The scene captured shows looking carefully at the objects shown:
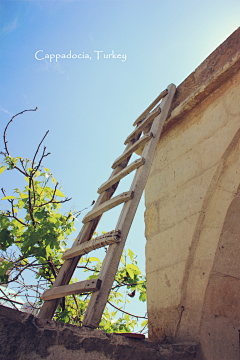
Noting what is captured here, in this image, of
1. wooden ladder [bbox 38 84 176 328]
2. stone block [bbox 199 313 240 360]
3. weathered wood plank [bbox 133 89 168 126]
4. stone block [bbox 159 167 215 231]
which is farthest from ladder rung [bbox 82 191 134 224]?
weathered wood plank [bbox 133 89 168 126]

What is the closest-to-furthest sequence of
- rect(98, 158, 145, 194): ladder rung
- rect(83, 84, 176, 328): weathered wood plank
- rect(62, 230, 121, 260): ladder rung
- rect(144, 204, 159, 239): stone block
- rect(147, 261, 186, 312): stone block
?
1. rect(83, 84, 176, 328): weathered wood plank
2. rect(62, 230, 121, 260): ladder rung
3. rect(147, 261, 186, 312): stone block
4. rect(98, 158, 145, 194): ladder rung
5. rect(144, 204, 159, 239): stone block

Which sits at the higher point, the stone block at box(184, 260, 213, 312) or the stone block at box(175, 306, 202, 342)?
the stone block at box(184, 260, 213, 312)

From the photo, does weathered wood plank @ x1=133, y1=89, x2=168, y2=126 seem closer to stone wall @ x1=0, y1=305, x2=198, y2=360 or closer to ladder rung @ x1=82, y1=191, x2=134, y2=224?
ladder rung @ x1=82, y1=191, x2=134, y2=224

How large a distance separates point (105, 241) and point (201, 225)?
0.60 meters

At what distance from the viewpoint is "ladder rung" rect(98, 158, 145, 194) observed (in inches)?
68.8

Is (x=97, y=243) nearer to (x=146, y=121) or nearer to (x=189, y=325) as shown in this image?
(x=189, y=325)

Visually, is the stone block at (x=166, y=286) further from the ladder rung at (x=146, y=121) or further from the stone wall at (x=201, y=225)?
the ladder rung at (x=146, y=121)

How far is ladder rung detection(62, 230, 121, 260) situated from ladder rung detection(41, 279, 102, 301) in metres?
0.22

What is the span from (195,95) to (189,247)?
1177 mm

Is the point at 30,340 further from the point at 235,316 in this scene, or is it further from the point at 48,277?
the point at 48,277

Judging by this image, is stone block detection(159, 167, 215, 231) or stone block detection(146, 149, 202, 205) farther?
stone block detection(146, 149, 202, 205)

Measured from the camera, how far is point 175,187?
1.88 metres

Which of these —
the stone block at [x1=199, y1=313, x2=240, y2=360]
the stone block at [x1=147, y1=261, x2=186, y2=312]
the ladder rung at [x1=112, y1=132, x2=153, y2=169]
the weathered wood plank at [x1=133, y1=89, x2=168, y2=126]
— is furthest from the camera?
the weathered wood plank at [x1=133, y1=89, x2=168, y2=126]

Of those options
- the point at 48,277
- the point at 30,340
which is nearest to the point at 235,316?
the point at 30,340
